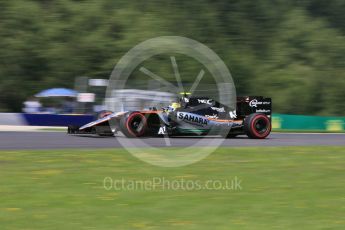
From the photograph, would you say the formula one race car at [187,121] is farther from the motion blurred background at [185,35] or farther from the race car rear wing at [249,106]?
the motion blurred background at [185,35]

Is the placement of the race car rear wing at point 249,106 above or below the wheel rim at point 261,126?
above

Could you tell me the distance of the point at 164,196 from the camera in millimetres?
7500

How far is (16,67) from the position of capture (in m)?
37.9

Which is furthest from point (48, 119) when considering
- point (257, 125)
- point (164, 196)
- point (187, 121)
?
point (164, 196)

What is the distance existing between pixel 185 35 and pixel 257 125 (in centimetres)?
2676

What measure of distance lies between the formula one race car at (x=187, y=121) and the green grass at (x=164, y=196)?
392cm

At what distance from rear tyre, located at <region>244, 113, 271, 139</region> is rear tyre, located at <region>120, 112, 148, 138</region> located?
3008 millimetres

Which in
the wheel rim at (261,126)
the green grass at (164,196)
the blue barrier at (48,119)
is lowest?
the green grass at (164,196)

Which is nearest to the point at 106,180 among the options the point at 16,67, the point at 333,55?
the point at 16,67

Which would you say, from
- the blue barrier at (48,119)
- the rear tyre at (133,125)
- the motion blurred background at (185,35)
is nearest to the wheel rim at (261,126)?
the rear tyre at (133,125)

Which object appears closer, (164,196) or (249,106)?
(164,196)

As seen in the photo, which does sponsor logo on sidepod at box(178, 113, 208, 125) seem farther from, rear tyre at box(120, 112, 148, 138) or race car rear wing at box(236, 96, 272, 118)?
race car rear wing at box(236, 96, 272, 118)

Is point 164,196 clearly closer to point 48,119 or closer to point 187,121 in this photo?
point 187,121

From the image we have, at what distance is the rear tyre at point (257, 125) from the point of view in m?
16.4
